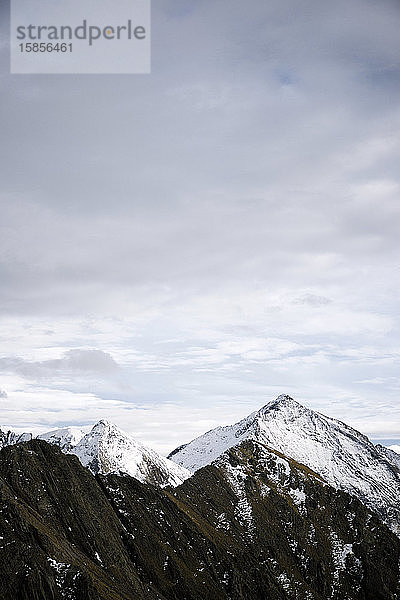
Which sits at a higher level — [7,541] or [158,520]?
[7,541]

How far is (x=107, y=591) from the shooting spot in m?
118

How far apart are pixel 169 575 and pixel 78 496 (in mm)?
37835

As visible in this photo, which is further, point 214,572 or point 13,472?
point 214,572

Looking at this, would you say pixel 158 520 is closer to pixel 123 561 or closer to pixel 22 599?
pixel 123 561

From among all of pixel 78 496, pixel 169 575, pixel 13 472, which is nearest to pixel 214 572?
pixel 169 575

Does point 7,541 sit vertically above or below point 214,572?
above

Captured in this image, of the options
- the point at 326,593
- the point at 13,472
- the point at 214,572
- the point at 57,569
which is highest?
the point at 13,472

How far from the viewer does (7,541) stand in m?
109

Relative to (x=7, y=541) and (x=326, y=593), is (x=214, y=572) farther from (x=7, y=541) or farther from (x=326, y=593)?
(x=7, y=541)

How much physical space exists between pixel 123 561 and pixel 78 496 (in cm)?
2169

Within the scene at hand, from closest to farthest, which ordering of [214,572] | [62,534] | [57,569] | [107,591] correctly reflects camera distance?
[57,569] < [107,591] < [62,534] < [214,572]

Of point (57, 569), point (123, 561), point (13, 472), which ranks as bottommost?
point (123, 561)

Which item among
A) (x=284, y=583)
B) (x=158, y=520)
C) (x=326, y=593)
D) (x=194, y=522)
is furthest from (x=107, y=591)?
(x=326, y=593)

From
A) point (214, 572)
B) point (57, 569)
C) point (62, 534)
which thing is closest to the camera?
point (57, 569)
